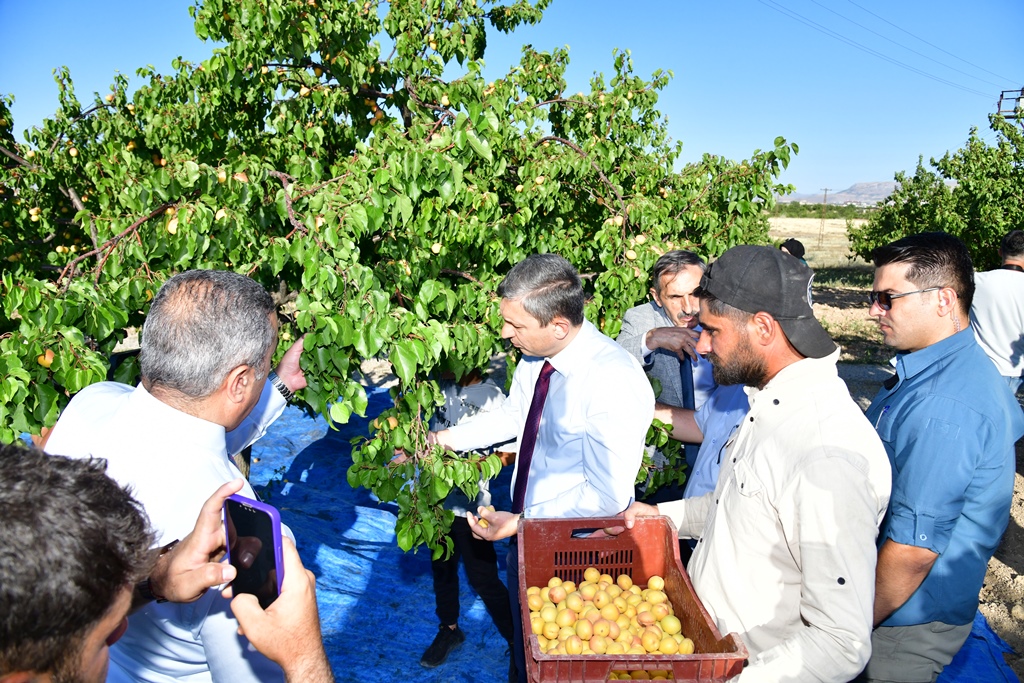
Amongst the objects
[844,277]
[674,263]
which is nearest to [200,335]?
[674,263]

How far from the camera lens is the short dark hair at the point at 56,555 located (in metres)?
0.83

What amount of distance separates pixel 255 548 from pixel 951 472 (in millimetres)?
1952

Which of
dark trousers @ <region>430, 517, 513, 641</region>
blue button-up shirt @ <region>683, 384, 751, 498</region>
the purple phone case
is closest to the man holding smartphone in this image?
the purple phone case

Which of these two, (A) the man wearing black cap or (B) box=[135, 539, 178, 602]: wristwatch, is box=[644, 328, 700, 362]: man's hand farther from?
(B) box=[135, 539, 178, 602]: wristwatch

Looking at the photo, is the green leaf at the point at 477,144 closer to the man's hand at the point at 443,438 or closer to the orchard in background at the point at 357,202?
the orchard in background at the point at 357,202

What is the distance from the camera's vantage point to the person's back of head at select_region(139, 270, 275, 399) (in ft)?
5.18

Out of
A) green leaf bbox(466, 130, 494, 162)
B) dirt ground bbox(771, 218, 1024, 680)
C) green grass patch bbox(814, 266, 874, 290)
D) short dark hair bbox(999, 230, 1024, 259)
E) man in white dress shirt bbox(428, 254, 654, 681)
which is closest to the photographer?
man in white dress shirt bbox(428, 254, 654, 681)

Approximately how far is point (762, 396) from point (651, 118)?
397 cm

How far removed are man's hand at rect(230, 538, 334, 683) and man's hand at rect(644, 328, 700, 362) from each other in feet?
8.20

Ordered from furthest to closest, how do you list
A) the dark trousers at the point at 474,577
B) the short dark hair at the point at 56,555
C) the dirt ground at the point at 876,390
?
the dirt ground at the point at 876,390 < the dark trousers at the point at 474,577 < the short dark hair at the point at 56,555

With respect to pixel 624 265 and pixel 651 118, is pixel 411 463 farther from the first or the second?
pixel 651 118

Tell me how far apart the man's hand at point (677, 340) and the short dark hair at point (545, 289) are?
94 cm

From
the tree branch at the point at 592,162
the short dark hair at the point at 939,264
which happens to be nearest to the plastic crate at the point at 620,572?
the short dark hair at the point at 939,264

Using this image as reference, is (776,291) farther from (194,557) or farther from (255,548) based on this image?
(194,557)
